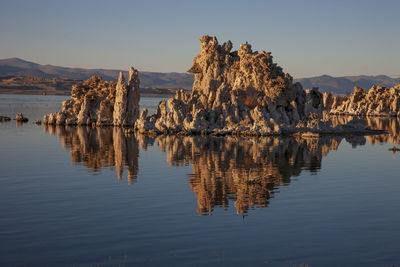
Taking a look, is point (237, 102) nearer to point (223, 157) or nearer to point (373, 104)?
point (223, 157)

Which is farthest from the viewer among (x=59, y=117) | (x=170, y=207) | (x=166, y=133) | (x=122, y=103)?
(x=59, y=117)

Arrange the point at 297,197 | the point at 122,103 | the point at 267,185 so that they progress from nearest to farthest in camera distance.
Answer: the point at 297,197 → the point at 267,185 → the point at 122,103

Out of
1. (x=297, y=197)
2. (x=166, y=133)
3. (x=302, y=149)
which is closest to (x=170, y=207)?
(x=297, y=197)

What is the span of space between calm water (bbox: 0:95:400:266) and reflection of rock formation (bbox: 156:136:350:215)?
134 mm

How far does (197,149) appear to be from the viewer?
57938 mm

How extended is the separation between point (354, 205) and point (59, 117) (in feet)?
251

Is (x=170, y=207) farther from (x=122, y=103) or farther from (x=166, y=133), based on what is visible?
(x=122, y=103)

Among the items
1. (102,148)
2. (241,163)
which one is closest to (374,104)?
(102,148)

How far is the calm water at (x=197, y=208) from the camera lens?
20.0 metres

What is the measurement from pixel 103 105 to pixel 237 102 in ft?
93.5

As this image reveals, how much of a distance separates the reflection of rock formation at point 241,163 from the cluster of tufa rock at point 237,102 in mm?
6075

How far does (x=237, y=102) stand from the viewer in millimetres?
80188

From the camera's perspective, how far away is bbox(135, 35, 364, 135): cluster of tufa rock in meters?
78.3

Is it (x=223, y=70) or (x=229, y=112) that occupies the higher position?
(x=223, y=70)
